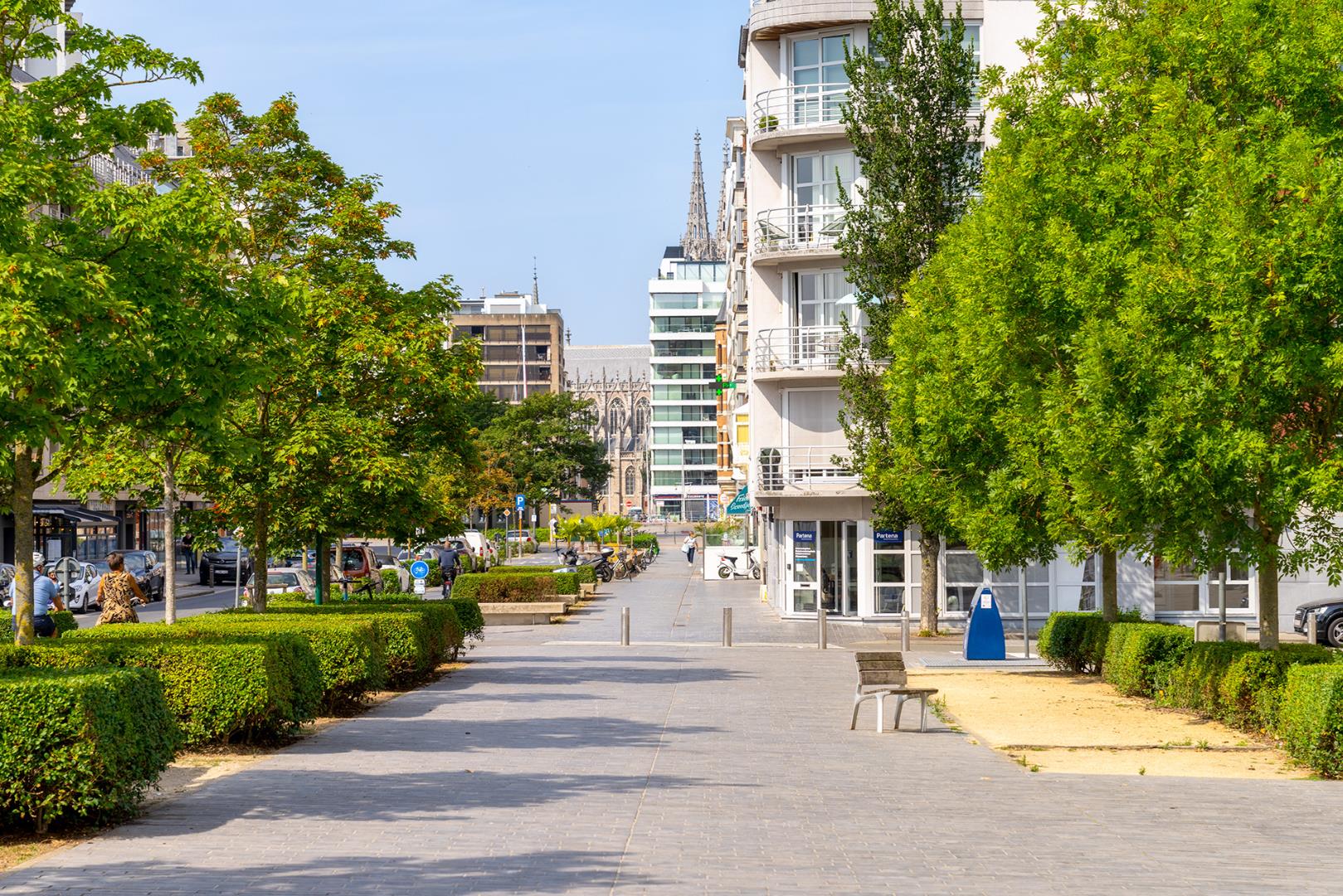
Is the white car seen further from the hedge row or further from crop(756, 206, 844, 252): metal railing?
the hedge row

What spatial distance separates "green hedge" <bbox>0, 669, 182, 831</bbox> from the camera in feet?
35.0

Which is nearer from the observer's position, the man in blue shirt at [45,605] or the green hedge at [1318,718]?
the green hedge at [1318,718]

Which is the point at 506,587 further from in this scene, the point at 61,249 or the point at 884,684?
the point at 61,249

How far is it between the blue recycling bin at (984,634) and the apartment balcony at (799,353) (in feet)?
42.6

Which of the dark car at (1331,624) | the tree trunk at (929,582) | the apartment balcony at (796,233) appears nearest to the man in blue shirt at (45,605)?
the tree trunk at (929,582)

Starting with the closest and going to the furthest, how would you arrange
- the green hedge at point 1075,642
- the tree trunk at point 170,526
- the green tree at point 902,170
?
the tree trunk at point 170,526
the green hedge at point 1075,642
the green tree at point 902,170

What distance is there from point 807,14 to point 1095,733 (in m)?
26.9

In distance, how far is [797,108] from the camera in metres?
41.9

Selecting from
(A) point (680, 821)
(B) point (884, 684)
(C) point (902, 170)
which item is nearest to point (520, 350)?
(C) point (902, 170)

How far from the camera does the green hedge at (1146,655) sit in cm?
2153

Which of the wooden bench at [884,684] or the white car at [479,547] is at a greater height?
the white car at [479,547]

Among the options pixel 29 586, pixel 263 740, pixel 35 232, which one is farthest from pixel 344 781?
pixel 35 232

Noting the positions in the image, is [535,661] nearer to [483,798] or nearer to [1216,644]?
→ [1216,644]

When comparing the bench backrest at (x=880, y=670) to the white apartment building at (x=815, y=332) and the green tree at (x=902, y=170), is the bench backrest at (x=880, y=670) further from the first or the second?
the white apartment building at (x=815, y=332)
